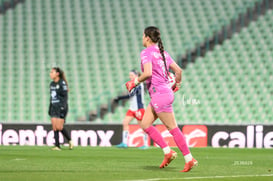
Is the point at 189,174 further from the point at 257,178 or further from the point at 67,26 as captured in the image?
the point at 67,26

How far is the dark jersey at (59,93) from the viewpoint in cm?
1502

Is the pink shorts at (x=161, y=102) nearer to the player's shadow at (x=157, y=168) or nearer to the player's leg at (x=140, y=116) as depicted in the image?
the player's shadow at (x=157, y=168)

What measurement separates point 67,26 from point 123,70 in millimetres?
3827

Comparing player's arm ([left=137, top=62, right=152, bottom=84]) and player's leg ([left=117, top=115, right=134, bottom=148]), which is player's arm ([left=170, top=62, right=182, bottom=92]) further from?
player's leg ([left=117, top=115, right=134, bottom=148])

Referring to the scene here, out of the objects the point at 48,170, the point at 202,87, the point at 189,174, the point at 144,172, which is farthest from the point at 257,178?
the point at 202,87

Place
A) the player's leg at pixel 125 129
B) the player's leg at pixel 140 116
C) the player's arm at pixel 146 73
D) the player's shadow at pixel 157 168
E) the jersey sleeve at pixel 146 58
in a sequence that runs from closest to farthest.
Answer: the player's arm at pixel 146 73, the jersey sleeve at pixel 146 58, the player's shadow at pixel 157 168, the player's leg at pixel 140 116, the player's leg at pixel 125 129

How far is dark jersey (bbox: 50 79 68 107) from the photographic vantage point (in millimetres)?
15023

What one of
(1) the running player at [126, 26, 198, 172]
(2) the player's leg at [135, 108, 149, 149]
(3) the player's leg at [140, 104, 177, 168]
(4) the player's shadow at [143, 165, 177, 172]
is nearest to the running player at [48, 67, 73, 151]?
(2) the player's leg at [135, 108, 149, 149]

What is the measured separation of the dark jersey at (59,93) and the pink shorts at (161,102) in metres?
6.26

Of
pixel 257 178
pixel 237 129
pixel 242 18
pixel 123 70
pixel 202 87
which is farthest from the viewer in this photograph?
pixel 242 18

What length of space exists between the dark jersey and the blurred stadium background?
4.51 meters

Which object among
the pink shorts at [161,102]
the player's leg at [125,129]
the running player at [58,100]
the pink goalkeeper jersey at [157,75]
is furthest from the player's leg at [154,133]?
the player's leg at [125,129]

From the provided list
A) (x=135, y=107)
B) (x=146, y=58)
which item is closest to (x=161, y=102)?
(x=146, y=58)

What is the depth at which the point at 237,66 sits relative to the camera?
2225cm
